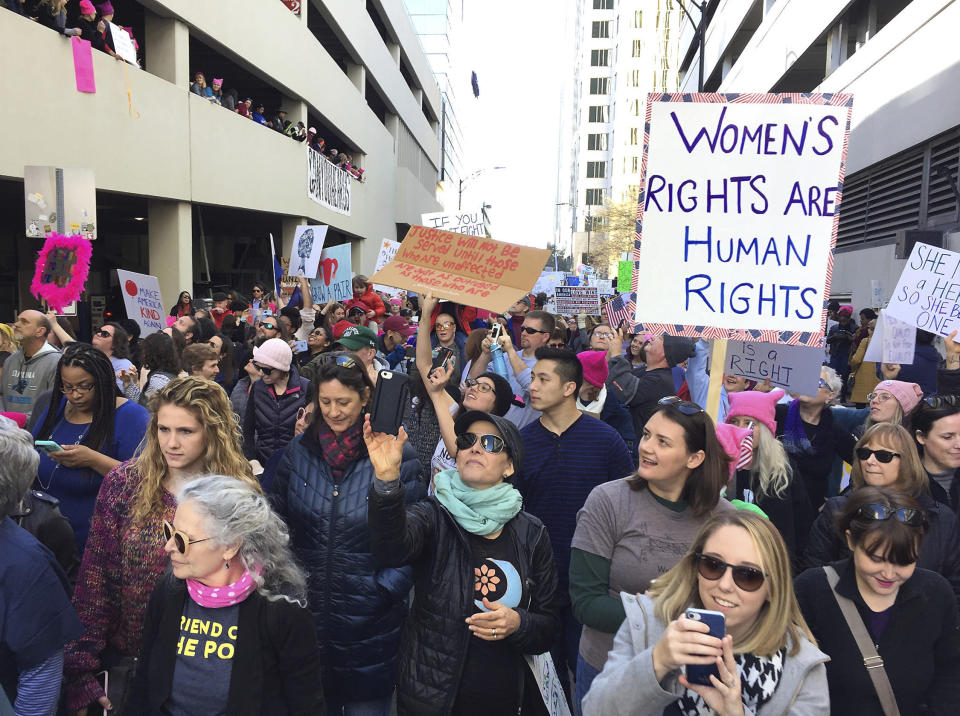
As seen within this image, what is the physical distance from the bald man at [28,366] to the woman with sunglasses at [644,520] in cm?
441

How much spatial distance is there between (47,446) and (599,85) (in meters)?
111

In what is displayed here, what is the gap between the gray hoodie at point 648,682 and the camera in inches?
81.0

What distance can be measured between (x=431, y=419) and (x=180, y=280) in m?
11.9

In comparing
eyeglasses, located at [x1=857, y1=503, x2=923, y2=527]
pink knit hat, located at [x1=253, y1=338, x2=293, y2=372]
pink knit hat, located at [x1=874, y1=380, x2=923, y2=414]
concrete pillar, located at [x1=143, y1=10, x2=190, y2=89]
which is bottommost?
eyeglasses, located at [x1=857, y1=503, x2=923, y2=527]

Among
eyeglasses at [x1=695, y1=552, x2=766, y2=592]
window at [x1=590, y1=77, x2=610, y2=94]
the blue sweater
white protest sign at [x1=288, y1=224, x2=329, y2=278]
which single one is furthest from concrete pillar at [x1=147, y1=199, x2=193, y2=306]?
window at [x1=590, y1=77, x2=610, y2=94]

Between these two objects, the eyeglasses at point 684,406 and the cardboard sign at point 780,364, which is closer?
the eyeglasses at point 684,406

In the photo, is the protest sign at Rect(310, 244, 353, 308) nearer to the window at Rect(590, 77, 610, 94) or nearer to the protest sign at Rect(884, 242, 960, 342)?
the protest sign at Rect(884, 242, 960, 342)

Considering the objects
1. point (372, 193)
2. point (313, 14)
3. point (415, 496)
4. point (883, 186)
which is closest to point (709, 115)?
point (415, 496)

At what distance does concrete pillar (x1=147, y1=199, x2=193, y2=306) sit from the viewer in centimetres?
1553

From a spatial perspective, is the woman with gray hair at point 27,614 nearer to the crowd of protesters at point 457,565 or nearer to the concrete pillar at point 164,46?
the crowd of protesters at point 457,565

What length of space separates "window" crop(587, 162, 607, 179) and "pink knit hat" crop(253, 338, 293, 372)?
335ft

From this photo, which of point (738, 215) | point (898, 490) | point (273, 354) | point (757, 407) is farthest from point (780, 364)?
point (273, 354)

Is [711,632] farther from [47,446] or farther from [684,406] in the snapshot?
[47,446]

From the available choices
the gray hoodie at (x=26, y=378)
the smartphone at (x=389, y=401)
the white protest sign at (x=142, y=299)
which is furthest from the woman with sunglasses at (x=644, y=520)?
the white protest sign at (x=142, y=299)
